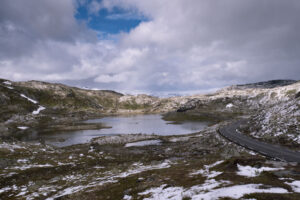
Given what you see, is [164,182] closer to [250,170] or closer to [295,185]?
[250,170]

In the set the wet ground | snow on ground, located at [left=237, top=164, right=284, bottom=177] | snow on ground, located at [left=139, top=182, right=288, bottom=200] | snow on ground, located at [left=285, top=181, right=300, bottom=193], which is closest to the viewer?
snow on ground, located at [left=139, top=182, right=288, bottom=200]

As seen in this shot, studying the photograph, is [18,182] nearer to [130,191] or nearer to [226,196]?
[130,191]

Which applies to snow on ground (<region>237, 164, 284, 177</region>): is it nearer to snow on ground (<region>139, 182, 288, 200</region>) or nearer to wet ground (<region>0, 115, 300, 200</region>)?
wet ground (<region>0, 115, 300, 200</region>)

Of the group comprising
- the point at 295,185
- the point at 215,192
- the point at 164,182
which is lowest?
the point at 164,182

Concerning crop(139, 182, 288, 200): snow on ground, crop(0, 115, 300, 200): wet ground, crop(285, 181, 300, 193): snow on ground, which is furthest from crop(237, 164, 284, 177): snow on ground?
crop(139, 182, 288, 200): snow on ground

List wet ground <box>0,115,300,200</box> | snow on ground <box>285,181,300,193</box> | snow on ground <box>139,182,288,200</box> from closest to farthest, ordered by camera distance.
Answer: snow on ground <box>139,182,288,200</box>, snow on ground <box>285,181,300,193</box>, wet ground <box>0,115,300,200</box>

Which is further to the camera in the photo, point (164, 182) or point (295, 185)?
point (164, 182)

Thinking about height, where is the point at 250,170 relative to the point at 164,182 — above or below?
above

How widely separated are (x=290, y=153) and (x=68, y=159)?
53.2 meters

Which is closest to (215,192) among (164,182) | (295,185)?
(295,185)

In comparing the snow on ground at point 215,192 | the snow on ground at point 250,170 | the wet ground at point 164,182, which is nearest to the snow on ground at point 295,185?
the wet ground at point 164,182

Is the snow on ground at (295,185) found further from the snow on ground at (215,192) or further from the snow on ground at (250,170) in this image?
the snow on ground at (250,170)

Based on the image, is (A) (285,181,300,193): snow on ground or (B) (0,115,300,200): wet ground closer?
(A) (285,181,300,193): snow on ground

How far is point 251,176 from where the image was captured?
17094mm
